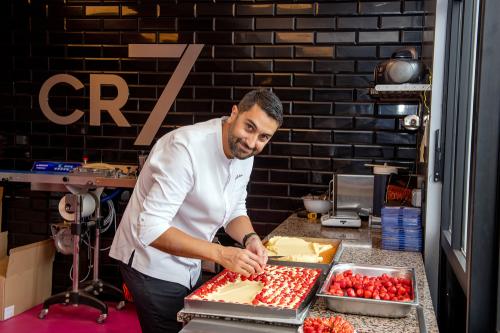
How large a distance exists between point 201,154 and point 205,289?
1.88 feet

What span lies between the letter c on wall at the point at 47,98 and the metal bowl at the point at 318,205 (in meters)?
2.09

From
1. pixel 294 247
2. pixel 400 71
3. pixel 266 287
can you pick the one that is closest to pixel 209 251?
pixel 266 287

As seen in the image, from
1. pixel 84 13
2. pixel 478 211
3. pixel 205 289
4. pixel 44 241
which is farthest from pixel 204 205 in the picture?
pixel 84 13

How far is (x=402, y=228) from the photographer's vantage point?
10.0 feet

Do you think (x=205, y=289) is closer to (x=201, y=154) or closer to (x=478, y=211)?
(x=201, y=154)

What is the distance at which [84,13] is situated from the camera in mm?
4688

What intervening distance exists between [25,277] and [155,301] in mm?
2319

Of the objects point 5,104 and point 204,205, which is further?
point 5,104

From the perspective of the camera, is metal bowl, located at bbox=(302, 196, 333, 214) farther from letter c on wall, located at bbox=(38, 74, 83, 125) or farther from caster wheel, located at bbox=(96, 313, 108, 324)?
letter c on wall, located at bbox=(38, 74, 83, 125)

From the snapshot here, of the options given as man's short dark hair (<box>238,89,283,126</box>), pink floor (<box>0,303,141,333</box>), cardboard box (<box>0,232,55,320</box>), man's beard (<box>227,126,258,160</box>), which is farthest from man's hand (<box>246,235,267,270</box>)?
cardboard box (<box>0,232,55,320</box>)

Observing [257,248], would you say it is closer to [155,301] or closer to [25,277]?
[155,301]

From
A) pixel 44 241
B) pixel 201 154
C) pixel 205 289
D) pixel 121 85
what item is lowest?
pixel 44 241

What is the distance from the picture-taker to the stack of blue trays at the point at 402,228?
10.0 feet

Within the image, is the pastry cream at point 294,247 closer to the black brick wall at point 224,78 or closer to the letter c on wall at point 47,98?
the black brick wall at point 224,78
